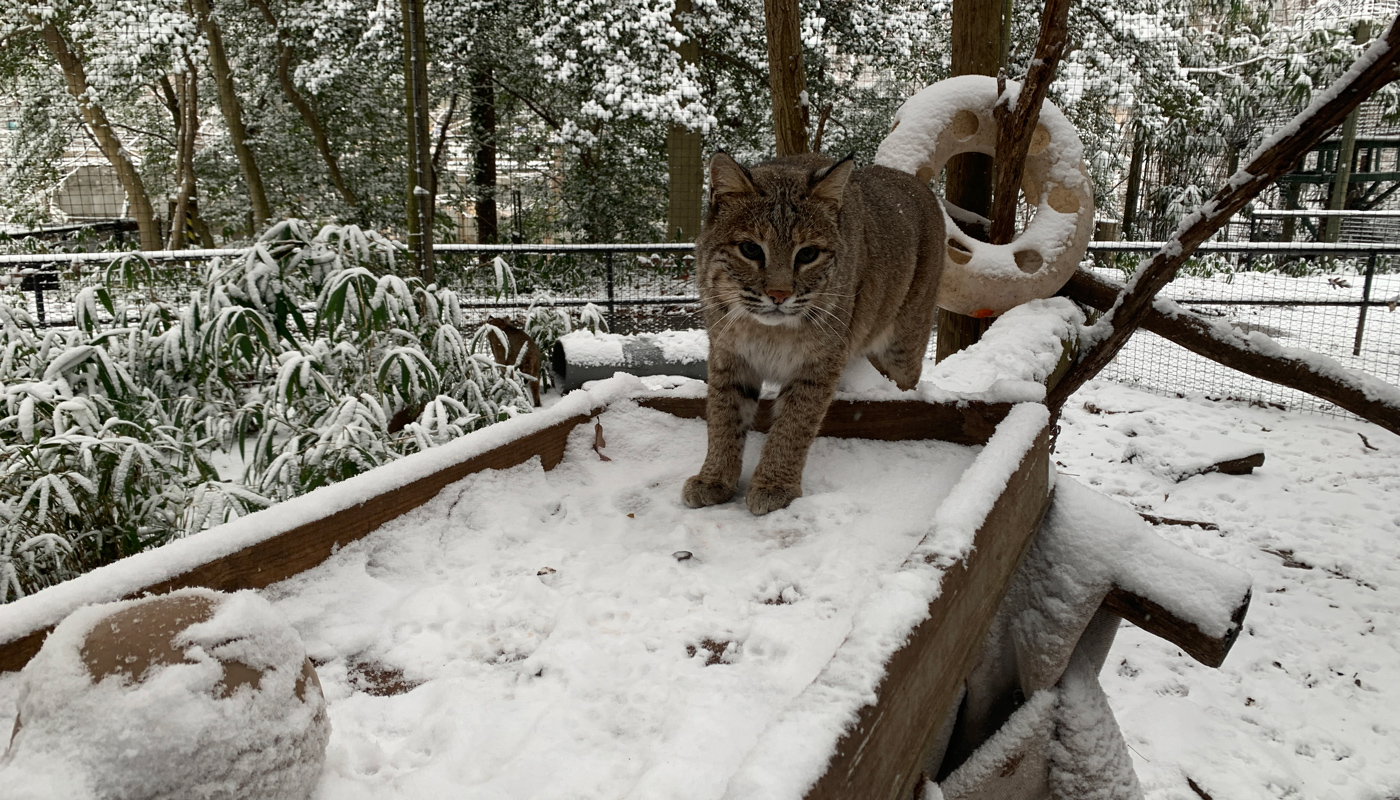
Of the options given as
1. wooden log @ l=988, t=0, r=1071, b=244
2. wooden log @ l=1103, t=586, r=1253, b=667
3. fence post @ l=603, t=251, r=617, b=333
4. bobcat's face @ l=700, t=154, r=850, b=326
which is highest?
wooden log @ l=988, t=0, r=1071, b=244

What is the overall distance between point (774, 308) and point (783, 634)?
918mm

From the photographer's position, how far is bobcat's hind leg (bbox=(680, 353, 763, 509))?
2.04 m

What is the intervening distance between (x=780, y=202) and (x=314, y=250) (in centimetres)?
193

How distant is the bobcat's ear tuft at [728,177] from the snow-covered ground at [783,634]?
2.26 ft

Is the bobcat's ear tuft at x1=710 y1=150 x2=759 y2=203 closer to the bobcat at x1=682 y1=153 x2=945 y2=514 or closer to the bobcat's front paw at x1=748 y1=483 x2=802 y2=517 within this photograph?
the bobcat at x1=682 y1=153 x2=945 y2=514

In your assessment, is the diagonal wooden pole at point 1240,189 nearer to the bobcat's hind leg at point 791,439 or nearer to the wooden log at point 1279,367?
the wooden log at point 1279,367

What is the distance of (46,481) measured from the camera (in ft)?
7.25

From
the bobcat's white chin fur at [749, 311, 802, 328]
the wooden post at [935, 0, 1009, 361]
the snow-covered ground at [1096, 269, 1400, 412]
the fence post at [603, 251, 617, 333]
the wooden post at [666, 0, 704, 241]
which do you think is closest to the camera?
the bobcat's white chin fur at [749, 311, 802, 328]

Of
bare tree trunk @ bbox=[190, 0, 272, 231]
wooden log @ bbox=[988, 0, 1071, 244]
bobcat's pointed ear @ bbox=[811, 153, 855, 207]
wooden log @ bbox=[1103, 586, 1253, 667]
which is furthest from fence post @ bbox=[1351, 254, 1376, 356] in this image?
bare tree trunk @ bbox=[190, 0, 272, 231]

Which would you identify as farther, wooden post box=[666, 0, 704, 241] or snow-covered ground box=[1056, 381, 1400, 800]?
wooden post box=[666, 0, 704, 241]

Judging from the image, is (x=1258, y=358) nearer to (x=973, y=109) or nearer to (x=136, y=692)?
(x=973, y=109)

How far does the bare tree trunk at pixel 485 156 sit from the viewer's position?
1085cm

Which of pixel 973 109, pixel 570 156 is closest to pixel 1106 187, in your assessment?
pixel 570 156

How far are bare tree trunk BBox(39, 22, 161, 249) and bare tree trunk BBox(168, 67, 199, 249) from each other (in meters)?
0.40
